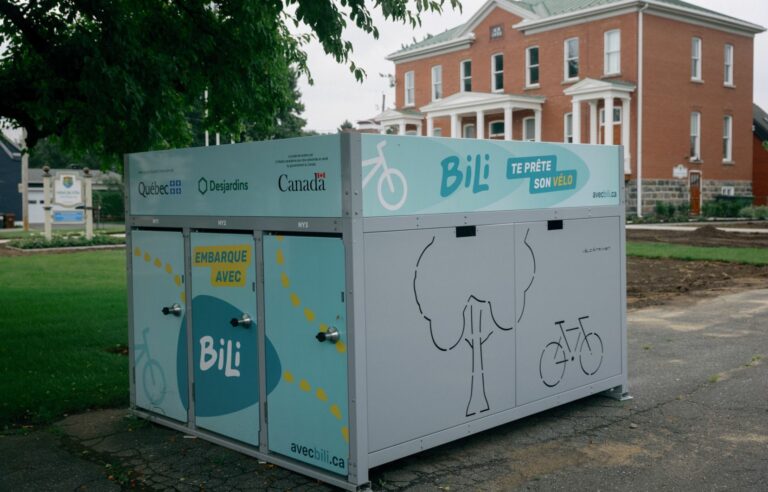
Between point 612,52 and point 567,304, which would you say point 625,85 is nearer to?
point 612,52

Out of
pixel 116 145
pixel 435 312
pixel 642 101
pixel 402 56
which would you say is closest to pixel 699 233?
pixel 642 101

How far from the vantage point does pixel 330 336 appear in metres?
4.88

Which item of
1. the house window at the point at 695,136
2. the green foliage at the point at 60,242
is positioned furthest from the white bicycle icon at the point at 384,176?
the house window at the point at 695,136

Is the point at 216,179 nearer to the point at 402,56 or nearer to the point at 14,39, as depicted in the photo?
the point at 14,39

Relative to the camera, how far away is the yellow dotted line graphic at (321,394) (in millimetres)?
4863

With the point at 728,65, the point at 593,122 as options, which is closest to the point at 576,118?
the point at 593,122

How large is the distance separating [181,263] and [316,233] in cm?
150

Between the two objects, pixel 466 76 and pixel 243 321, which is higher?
pixel 466 76

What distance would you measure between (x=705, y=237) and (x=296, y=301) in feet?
71.9

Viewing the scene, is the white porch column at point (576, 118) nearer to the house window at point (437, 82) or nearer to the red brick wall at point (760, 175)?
the house window at point (437, 82)

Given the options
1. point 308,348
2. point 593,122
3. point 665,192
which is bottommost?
point 308,348

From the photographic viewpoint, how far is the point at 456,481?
5.04 metres

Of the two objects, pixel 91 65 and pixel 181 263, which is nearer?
pixel 181 263

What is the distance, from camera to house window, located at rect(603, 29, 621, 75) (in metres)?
36.9
